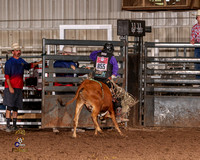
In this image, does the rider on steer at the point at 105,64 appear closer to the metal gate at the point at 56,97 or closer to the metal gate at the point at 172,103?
the metal gate at the point at 56,97

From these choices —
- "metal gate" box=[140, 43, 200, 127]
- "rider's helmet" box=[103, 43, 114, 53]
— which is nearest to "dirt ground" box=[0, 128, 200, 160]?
"metal gate" box=[140, 43, 200, 127]

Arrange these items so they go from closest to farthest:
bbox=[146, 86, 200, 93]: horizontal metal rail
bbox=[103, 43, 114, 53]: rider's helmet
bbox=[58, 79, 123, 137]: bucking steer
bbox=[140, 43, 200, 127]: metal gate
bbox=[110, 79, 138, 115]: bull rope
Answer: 1. bbox=[58, 79, 123, 137]: bucking steer
2. bbox=[103, 43, 114, 53]: rider's helmet
3. bbox=[110, 79, 138, 115]: bull rope
4. bbox=[140, 43, 200, 127]: metal gate
5. bbox=[146, 86, 200, 93]: horizontal metal rail

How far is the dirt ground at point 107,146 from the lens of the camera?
585cm

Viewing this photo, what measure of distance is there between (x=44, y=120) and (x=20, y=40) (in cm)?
1118

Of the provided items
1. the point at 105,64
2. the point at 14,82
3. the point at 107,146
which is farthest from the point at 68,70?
the point at 107,146

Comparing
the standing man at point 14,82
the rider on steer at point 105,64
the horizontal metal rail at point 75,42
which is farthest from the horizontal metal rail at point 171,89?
the standing man at point 14,82

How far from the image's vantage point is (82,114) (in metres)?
9.17

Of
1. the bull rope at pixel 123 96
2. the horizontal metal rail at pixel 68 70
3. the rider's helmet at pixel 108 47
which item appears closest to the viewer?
the rider's helmet at pixel 108 47

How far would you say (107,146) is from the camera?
22.1ft

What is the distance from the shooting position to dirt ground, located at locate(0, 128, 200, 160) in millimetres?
5852

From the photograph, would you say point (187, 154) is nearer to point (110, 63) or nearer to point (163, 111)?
point (110, 63)

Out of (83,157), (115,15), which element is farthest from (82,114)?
(115,15)

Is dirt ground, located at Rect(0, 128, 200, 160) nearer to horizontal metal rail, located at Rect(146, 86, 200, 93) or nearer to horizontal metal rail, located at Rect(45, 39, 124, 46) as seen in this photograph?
horizontal metal rail, located at Rect(146, 86, 200, 93)

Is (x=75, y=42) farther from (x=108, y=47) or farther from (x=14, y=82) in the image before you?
(x=14, y=82)
